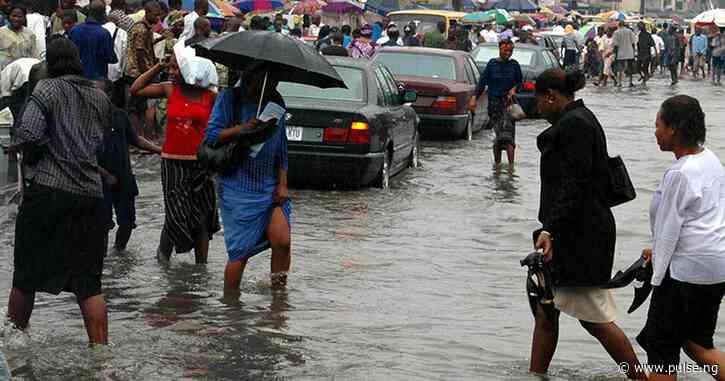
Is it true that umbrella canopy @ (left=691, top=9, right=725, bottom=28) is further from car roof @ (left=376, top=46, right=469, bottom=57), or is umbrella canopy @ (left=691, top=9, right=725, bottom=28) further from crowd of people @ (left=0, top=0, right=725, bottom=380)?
crowd of people @ (left=0, top=0, right=725, bottom=380)

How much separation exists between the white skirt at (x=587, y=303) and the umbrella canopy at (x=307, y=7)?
36.5m

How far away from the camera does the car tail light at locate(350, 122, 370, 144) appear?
15172 mm

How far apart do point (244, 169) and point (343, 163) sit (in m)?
6.15

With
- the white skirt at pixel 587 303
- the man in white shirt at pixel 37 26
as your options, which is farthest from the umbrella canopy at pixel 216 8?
the white skirt at pixel 587 303

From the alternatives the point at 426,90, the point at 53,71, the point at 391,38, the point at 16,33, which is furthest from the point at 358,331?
the point at 391,38

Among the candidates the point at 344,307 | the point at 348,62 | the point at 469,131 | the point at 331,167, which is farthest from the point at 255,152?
the point at 469,131

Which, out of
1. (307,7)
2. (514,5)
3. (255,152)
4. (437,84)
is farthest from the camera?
(514,5)

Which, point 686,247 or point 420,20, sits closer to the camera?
point 686,247

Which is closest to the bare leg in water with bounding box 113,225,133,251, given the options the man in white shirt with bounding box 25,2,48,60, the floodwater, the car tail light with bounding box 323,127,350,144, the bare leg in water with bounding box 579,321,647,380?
the floodwater

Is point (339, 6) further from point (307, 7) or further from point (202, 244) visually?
point (202, 244)

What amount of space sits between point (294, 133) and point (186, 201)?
15.2ft

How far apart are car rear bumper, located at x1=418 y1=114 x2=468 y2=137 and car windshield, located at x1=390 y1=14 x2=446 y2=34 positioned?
875 inches

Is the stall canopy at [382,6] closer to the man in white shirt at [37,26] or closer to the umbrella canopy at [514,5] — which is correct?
the umbrella canopy at [514,5]

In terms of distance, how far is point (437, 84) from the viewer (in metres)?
21.3
